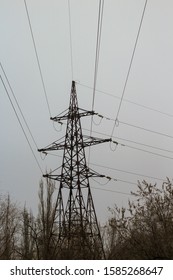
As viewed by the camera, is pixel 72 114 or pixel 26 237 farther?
pixel 72 114

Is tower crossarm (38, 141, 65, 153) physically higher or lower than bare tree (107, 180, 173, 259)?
higher

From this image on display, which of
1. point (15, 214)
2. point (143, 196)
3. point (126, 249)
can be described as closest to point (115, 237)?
point (126, 249)

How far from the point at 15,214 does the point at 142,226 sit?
12.7 ft

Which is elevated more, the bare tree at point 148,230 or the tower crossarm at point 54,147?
the tower crossarm at point 54,147

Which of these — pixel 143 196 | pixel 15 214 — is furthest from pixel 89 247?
pixel 15 214
